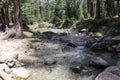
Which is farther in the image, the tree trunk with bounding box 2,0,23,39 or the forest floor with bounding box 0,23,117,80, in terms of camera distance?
the tree trunk with bounding box 2,0,23,39

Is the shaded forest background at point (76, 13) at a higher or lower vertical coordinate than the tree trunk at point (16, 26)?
lower

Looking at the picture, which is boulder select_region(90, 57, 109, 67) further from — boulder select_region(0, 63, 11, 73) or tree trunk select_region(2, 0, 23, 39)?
tree trunk select_region(2, 0, 23, 39)

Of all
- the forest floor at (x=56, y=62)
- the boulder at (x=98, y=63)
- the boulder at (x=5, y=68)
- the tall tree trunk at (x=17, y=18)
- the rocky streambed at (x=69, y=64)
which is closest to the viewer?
the rocky streambed at (x=69, y=64)

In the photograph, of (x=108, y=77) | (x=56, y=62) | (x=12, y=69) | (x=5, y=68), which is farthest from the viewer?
(x=56, y=62)

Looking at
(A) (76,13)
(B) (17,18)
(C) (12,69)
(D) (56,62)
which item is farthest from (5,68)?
(A) (76,13)

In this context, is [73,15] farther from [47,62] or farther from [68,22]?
[47,62]

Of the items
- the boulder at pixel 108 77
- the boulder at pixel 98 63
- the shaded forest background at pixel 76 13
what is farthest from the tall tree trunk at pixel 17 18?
the boulder at pixel 108 77

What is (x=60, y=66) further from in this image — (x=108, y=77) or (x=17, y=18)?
(x=17, y=18)

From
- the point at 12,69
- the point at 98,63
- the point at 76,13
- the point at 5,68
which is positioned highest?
the point at 5,68

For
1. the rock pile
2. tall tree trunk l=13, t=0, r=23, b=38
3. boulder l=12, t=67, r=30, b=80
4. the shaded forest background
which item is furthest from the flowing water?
the shaded forest background

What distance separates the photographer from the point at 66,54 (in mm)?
14336

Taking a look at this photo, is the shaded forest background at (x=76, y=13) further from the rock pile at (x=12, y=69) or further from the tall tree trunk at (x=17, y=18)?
the rock pile at (x=12, y=69)

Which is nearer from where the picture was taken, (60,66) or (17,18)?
(60,66)

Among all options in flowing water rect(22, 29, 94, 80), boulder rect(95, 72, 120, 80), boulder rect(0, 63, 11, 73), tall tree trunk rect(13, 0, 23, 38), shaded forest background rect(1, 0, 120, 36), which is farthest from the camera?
shaded forest background rect(1, 0, 120, 36)
